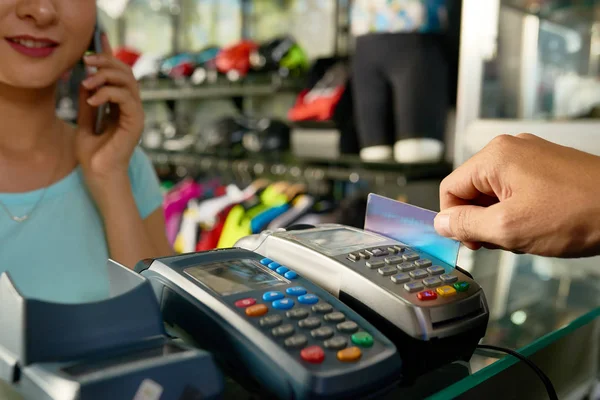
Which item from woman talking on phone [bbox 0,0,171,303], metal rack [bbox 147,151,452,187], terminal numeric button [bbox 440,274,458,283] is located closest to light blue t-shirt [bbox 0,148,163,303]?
woman talking on phone [bbox 0,0,171,303]

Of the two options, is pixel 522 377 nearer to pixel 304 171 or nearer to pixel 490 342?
pixel 490 342

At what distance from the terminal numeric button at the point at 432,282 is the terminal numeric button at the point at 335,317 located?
75mm

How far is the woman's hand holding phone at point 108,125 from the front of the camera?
0.78 metres

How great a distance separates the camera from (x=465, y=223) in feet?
1.46

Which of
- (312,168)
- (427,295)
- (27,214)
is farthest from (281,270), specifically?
(312,168)

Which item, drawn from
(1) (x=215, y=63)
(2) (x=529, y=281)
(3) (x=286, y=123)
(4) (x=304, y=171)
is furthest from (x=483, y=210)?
(1) (x=215, y=63)

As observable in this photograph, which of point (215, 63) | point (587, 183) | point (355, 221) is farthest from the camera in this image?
point (215, 63)

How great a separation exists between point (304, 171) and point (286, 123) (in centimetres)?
31

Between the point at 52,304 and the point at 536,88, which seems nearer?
the point at 52,304

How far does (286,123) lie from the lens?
8.01 ft

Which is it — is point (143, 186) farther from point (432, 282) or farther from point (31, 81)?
point (432, 282)

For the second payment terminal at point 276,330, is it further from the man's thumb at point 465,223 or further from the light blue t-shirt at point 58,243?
the light blue t-shirt at point 58,243

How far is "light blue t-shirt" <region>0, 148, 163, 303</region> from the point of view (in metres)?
0.71

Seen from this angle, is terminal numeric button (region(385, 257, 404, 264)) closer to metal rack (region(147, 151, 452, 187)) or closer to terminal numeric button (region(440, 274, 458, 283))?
terminal numeric button (region(440, 274, 458, 283))
